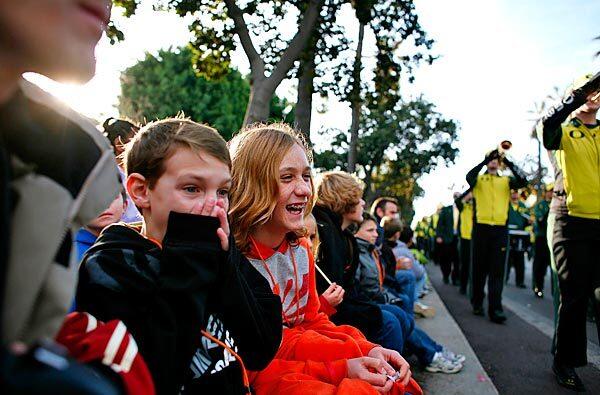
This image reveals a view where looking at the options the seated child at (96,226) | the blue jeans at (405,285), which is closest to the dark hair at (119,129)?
the seated child at (96,226)

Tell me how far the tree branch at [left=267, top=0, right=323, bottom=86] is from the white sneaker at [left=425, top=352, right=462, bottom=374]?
422 centimetres

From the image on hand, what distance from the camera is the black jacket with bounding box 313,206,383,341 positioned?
318 centimetres

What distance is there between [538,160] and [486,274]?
39970mm

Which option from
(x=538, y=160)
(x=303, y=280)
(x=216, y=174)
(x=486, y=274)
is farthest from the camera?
(x=538, y=160)

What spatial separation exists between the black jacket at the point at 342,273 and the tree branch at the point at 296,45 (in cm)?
366

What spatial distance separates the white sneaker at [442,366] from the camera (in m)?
3.97

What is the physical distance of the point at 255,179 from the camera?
2.48 metres

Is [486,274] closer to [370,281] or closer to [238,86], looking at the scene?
[370,281]

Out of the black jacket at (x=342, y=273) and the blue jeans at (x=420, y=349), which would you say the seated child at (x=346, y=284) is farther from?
the blue jeans at (x=420, y=349)

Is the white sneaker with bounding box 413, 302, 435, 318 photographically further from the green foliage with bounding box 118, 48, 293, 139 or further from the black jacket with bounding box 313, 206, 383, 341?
the green foliage with bounding box 118, 48, 293, 139

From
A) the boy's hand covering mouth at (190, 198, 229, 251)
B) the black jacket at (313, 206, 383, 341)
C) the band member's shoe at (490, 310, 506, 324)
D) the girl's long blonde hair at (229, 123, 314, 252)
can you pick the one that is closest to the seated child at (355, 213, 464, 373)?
the black jacket at (313, 206, 383, 341)

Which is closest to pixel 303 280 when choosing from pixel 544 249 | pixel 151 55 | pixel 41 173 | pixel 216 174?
pixel 216 174

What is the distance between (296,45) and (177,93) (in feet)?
90.5

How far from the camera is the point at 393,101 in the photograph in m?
10.5
